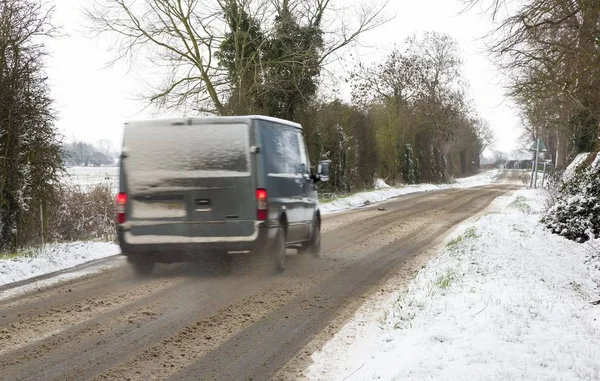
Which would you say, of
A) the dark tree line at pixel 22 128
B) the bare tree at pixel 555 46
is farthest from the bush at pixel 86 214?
the bare tree at pixel 555 46

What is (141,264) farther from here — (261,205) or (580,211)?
(580,211)

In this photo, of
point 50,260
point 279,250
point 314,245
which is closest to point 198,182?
point 279,250

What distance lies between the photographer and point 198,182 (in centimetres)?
759

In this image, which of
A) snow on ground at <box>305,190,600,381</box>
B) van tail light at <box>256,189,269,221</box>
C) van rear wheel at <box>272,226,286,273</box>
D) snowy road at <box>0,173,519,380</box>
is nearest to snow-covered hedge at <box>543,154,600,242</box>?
snow on ground at <box>305,190,600,381</box>

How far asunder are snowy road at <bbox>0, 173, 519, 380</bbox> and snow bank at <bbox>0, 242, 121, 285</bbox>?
0.60m

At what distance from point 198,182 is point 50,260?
120 inches

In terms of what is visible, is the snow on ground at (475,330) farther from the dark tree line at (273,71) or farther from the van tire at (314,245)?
the dark tree line at (273,71)

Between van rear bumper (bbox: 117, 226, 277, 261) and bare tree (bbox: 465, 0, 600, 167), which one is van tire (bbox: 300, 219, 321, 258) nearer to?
van rear bumper (bbox: 117, 226, 277, 261)

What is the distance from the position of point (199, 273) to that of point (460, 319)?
433 cm

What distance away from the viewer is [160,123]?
304 inches

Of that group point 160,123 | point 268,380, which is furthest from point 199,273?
point 268,380

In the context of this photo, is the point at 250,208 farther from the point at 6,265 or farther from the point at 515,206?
the point at 515,206

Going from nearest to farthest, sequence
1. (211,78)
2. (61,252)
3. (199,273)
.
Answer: (199,273)
(61,252)
(211,78)

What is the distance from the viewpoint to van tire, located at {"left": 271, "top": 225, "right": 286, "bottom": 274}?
26.9 feet
